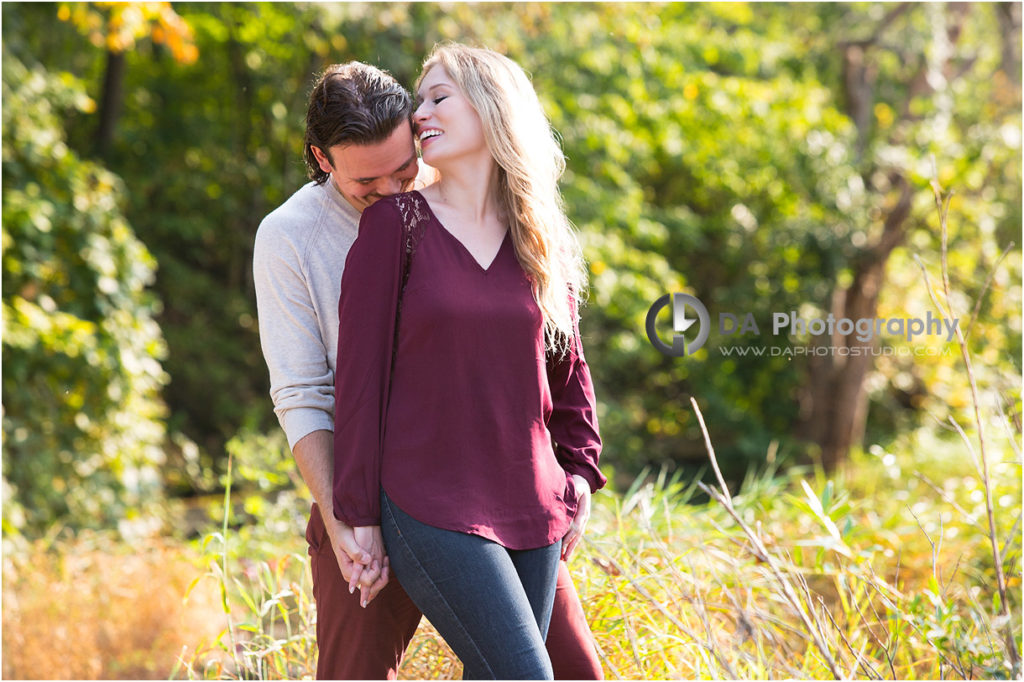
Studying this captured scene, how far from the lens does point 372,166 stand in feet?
5.64

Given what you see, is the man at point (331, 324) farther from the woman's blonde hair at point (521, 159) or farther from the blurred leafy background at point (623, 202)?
the blurred leafy background at point (623, 202)

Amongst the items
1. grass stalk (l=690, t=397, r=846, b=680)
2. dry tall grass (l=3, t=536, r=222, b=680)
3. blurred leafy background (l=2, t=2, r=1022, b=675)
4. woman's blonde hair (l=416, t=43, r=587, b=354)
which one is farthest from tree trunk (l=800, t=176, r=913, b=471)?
woman's blonde hair (l=416, t=43, r=587, b=354)

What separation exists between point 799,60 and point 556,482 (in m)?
8.43

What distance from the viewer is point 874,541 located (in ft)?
11.8

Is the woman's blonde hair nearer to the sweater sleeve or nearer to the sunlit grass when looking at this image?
the sweater sleeve

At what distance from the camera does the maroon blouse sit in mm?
1526

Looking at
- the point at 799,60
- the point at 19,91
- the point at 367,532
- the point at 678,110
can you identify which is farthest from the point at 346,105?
the point at 799,60

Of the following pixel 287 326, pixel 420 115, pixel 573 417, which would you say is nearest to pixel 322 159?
pixel 420 115

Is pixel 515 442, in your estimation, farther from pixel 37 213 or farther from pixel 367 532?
pixel 37 213

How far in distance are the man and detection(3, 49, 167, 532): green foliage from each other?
355cm

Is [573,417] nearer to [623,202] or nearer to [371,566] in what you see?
[371,566]

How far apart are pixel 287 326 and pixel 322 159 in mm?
Result: 318

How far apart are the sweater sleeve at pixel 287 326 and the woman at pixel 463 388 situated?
0.50 ft

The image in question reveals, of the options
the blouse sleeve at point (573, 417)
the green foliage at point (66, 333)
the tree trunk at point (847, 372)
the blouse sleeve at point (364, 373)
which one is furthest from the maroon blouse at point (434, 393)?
the tree trunk at point (847, 372)
